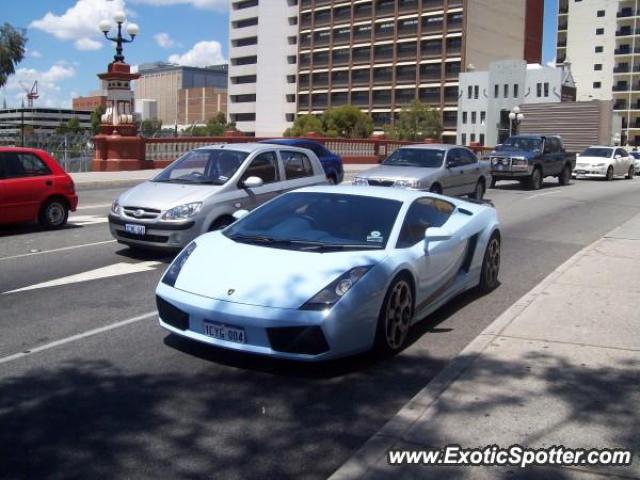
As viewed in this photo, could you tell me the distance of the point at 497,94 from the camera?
93.8 metres

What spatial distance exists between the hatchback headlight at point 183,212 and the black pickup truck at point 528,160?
17.1 meters

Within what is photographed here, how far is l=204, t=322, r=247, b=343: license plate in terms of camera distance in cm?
537

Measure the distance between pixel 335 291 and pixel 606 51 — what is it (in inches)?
4516

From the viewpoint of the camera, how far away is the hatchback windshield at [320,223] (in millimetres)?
6227

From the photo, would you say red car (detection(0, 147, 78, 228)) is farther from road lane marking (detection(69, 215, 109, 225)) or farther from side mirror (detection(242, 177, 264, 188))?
side mirror (detection(242, 177, 264, 188))

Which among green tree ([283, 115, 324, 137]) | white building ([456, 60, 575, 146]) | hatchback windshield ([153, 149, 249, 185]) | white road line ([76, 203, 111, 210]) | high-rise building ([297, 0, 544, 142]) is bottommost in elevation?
white road line ([76, 203, 111, 210])

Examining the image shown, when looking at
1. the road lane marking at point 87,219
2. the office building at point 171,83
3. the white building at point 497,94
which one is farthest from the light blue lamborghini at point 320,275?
the office building at point 171,83

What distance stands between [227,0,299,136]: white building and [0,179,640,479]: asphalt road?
10869 cm

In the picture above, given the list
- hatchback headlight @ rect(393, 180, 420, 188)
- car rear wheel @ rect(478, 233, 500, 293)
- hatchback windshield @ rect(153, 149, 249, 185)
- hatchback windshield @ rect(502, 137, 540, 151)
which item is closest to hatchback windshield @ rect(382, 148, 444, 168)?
hatchback headlight @ rect(393, 180, 420, 188)

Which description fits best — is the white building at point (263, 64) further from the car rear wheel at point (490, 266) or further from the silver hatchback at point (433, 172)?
the car rear wheel at point (490, 266)

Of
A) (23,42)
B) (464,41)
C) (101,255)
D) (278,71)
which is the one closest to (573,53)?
(464,41)

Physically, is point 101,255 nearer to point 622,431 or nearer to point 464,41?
point 622,431

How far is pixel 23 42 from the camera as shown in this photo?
4056 centimetres

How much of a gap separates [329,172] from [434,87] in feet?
264
